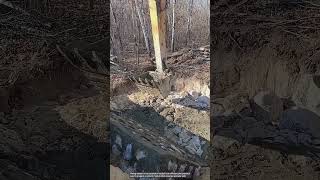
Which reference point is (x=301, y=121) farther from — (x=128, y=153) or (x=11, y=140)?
(x=11, y=140)

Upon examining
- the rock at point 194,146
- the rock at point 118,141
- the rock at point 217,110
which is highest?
the rock at point 217,110

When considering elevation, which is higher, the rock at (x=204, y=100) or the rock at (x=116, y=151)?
the rock at (x=204, y=100)

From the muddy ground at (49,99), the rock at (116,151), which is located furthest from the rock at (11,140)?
the rock at (116,151)

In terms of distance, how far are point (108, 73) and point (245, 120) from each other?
1.21 metres

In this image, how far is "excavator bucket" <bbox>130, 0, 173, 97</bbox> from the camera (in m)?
3.77

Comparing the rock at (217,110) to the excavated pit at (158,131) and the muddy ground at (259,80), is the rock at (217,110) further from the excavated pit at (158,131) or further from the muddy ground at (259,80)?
the excavated pit at (158,131)

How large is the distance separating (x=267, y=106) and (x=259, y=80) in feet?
0.75

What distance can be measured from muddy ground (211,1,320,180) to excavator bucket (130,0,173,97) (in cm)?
39

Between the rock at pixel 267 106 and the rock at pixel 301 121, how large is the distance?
67 millimetres

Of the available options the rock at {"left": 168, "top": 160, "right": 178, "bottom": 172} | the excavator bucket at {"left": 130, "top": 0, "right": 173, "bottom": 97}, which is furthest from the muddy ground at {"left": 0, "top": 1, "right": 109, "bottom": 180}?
the rock at {"left": 168, "top": 160, "right": 178, "bottom": 172}

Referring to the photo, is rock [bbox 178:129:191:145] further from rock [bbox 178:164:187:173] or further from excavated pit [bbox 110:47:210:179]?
rock [bbox 178:164:187:173]

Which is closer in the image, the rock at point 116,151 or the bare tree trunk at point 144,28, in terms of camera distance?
the bare tree trunk at point 144,28

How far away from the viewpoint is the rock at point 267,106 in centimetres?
381

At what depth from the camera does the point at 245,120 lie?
383 cm
